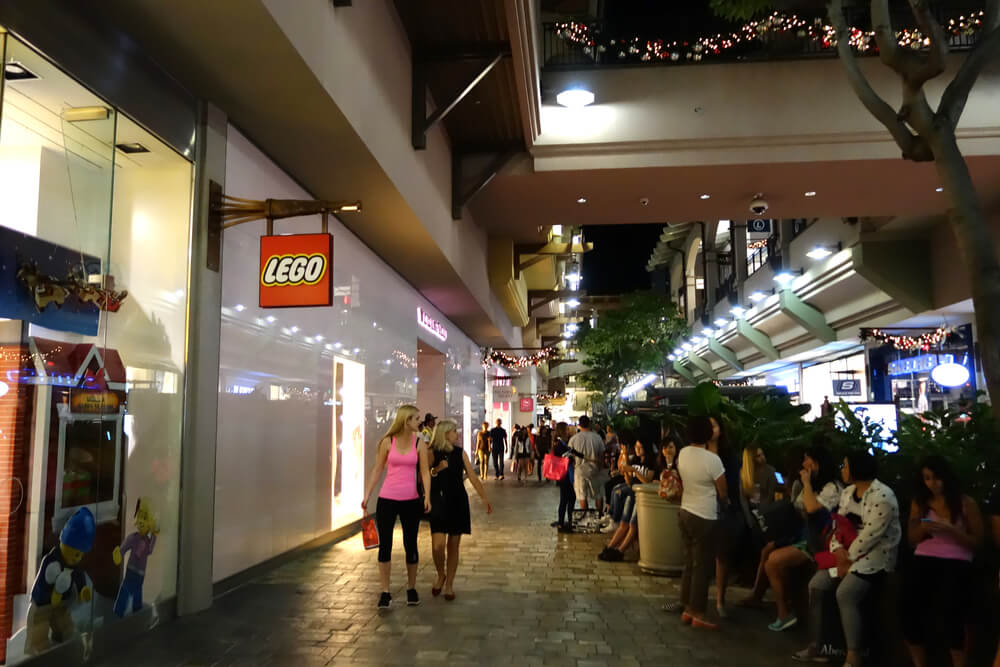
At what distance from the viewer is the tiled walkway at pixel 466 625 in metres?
4.95

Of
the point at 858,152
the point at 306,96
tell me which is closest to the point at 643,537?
the point at 306,96

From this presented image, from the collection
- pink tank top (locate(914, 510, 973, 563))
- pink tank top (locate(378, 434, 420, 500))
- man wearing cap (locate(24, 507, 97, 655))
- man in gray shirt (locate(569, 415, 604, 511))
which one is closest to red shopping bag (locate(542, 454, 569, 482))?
Answer: man in gray shirt (locate(569, 415, 604, 511))

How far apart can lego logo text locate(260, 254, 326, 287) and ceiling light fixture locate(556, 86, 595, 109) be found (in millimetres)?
5648

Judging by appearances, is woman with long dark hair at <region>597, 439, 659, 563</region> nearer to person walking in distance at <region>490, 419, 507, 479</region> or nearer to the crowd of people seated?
the crowd of people seated

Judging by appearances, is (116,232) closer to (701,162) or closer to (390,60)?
(390,60)

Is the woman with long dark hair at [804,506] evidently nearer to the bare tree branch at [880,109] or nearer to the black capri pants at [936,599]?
the black capri pants at [936,599]

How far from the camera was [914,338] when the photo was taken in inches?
621

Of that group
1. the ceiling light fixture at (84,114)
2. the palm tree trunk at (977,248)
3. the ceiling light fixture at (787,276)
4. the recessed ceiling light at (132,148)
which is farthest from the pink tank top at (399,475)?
the ceiling light fixture at (787,276)

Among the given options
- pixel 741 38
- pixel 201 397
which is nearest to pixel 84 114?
pixel 201 397

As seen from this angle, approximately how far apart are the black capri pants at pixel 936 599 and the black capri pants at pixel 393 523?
3712 mm

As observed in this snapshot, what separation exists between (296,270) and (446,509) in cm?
248

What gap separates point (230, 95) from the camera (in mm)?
6102

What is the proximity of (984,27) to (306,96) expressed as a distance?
5.67m

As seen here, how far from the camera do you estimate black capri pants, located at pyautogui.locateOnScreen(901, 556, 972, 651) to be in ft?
13.5
